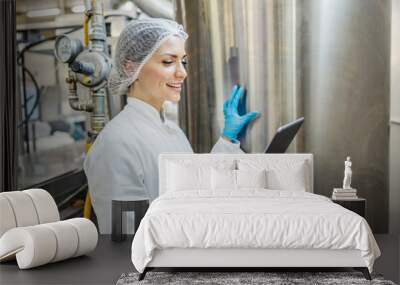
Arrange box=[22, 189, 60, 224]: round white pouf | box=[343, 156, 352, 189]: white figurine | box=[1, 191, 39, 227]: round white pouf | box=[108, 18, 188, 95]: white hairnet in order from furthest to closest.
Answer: box=[108, 18, 188, 95]: white hairnet, box=[343, 156, 352, 189]: white figurine, box=[22, 189, 60, 224]: round white pouf, box=[1, 191, 39, 227]: round white pouf

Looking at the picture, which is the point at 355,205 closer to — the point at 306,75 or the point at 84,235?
the point at 306,75

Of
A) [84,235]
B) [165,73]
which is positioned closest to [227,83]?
[165,73]

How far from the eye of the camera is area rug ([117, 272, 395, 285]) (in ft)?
13.7

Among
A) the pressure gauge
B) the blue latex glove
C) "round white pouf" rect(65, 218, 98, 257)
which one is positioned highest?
the pressure gauge

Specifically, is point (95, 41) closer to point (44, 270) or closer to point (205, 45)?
point (205, 45)

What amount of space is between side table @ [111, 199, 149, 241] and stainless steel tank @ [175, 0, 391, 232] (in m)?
0.87

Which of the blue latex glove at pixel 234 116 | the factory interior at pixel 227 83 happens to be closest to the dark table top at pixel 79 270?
the factory interior at pixel 227 83

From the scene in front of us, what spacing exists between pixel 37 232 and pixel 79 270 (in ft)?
1.37

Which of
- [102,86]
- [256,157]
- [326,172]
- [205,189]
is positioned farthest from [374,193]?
[102,86]

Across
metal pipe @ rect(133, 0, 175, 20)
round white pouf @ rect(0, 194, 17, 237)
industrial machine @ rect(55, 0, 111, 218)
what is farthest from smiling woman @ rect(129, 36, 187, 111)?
round white pouf @ rect(0, 194, 17, 237)

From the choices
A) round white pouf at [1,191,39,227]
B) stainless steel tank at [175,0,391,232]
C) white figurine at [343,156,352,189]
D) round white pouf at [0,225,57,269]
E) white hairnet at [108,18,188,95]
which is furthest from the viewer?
white hairnet at [108,18,188,95]

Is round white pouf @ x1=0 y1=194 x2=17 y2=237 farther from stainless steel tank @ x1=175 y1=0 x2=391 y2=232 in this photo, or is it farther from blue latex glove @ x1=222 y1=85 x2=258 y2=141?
blue latex glove @ x1=222 y1=85 x2=258 y2=141

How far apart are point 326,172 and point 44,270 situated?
2.84 m

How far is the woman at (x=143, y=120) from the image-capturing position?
5910mm
